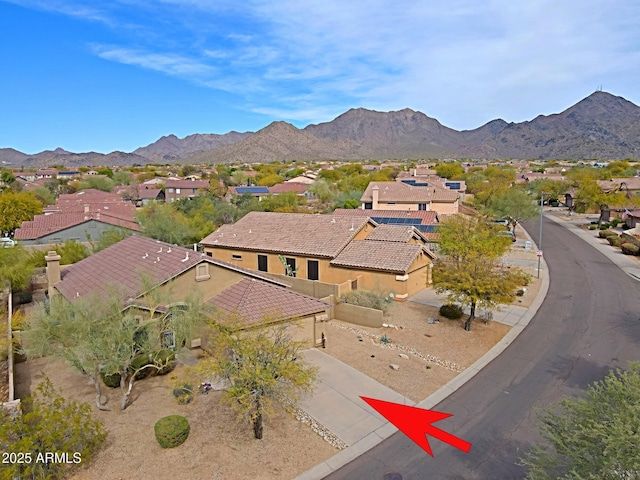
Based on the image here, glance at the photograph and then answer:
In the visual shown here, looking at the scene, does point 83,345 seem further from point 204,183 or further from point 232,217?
point 204,183

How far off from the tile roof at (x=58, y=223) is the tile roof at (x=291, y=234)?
13.3 meters

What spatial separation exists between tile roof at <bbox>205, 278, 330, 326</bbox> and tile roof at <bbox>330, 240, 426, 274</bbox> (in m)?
8.37

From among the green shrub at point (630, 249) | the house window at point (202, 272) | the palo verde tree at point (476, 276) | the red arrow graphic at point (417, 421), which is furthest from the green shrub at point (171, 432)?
the green shrub at point (630, 249)

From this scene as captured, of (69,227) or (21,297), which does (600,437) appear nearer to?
(21,297)

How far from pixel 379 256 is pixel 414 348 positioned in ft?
29.5

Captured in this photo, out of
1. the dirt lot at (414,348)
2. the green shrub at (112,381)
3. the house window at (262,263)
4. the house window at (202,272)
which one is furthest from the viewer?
the house window at (262,263)

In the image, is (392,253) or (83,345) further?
(392,253)

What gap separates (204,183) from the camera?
98375 millimetres

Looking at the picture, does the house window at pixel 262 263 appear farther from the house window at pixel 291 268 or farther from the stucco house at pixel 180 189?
the stucco house at pixel 180 189

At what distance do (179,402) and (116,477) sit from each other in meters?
3.83

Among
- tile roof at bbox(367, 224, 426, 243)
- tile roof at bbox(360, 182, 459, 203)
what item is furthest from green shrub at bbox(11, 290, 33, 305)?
tile roof at bbox(360, 182, 459, 203)

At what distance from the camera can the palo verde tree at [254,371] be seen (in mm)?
11898

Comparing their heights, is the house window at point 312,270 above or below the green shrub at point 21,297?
above

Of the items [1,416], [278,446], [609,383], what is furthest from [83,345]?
[609,383]
